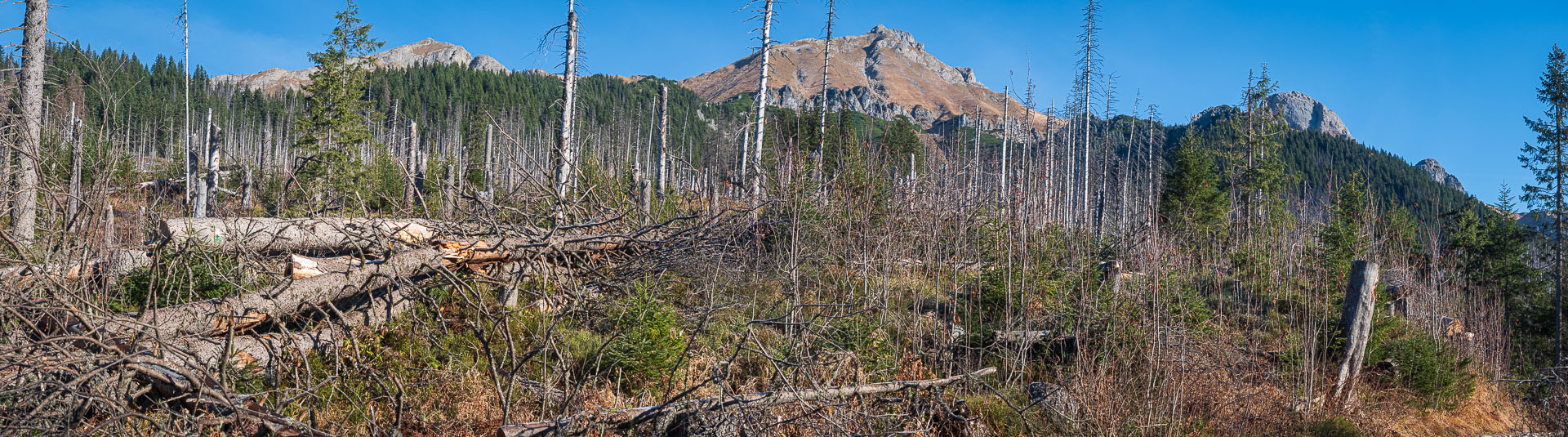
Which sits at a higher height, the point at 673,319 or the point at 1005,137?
the point at 1005,137

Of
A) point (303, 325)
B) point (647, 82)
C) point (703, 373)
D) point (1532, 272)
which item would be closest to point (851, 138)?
point (703, 373)

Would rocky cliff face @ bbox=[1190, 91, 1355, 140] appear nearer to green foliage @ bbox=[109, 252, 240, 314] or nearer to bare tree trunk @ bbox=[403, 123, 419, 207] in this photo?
bare tree trunk @ bbox=[403, 123, 419, 207]

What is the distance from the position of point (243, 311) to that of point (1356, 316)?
10.4 m

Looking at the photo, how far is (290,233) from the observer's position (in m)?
6.16

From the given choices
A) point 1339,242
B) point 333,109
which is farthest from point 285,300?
point 333,109

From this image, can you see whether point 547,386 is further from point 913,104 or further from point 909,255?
point 913,104

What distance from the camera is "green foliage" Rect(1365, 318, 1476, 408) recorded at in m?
8.22

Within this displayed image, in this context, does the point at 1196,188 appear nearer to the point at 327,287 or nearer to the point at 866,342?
the point at 866,342

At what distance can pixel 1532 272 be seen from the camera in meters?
17.8

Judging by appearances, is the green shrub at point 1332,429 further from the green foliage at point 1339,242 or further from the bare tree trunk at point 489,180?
the bare tree trunk at point 489,180

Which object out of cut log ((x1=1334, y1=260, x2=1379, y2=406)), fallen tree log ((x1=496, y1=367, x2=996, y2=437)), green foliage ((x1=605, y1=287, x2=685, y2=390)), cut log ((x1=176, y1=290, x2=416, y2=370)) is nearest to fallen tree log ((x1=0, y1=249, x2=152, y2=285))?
cut log ((x1=176, y1=290, x2=416, y2=370))

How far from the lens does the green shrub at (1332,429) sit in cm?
635

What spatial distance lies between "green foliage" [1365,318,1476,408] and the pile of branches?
813 centimetres

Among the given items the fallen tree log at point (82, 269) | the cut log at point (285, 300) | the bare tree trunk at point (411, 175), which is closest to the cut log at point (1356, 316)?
the cut log at point (285, 300)
